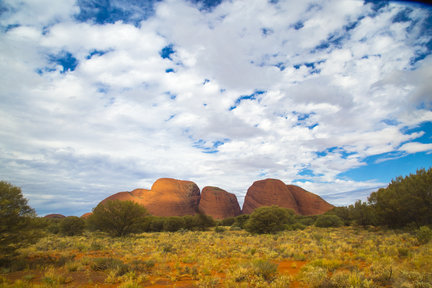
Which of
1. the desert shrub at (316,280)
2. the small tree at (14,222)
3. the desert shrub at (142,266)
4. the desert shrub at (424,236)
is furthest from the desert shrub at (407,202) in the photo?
the small tree at (14,222)

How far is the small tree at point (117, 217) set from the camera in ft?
77.3

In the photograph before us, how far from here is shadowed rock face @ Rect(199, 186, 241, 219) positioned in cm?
7806

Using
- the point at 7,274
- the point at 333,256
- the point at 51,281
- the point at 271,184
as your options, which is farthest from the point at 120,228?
the point at 271,184

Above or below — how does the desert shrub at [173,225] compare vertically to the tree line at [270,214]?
below

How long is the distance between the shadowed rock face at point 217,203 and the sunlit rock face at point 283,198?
17.9 ft

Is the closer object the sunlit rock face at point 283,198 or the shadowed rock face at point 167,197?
the sunlit rock face at point 283,198

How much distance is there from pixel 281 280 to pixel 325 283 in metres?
1.36

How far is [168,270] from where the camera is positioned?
30.3 feet

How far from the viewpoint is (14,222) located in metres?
9.59

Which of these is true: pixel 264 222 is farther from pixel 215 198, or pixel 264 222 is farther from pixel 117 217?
pixel 215 198

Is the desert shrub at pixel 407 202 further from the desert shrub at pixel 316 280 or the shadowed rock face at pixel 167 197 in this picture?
the shadowed rock face at pixel 167 197

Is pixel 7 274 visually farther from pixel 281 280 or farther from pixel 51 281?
pixel 281 280

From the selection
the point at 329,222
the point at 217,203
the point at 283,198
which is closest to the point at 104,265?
the point at 329,222

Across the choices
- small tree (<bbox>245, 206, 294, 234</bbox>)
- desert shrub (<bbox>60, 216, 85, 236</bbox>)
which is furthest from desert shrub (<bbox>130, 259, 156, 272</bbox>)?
desert shrub (<bbox>60, 216, 85, 236</bbox>)
